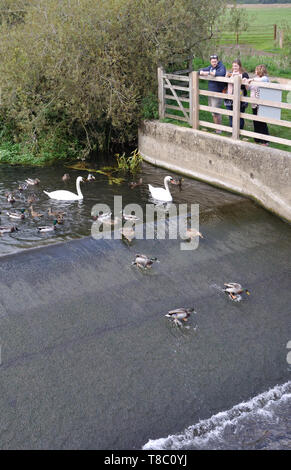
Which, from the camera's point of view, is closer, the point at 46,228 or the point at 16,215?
the point at 46,228

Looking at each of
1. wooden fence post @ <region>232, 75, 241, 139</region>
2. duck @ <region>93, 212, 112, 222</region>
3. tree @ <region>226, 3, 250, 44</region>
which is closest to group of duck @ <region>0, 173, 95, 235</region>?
duck @ <region>93, 212, 112, 222</region>

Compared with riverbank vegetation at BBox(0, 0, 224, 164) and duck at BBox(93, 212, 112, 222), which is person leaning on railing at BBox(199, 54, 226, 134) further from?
duck at BBox(93, 212, 112, 222)

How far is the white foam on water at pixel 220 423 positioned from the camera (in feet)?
24.5

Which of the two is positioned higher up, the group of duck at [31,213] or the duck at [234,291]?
the group of duck at [31,213]

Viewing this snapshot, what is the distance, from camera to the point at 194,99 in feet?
53.6

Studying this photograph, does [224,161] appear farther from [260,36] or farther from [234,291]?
[260,36]

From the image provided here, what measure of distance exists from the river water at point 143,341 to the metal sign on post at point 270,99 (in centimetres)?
295

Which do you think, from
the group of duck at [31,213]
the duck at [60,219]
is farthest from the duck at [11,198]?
the duck at [60,219]

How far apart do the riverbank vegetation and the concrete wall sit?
1249 mm

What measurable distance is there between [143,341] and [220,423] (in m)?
2.06

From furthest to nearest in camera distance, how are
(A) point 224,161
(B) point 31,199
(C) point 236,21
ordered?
(C) point 236,21, (A) point 224,161, (B) point 31,199

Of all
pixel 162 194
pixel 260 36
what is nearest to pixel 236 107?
pixel 162 194

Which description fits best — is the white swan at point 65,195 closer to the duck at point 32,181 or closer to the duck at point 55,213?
the duck at point 55,213

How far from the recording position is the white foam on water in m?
7.46
